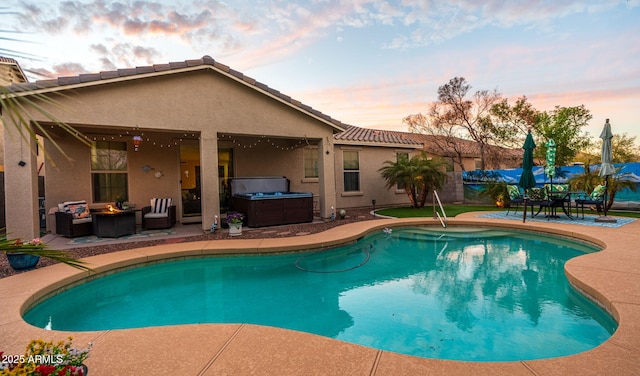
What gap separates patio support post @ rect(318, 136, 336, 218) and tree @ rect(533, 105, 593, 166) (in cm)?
1816

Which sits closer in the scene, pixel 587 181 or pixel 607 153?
pixel 607 153

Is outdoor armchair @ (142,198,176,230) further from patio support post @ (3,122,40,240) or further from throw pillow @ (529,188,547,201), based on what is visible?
throw pillow @ (529,188,547,201)

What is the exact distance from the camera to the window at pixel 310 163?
14.1m

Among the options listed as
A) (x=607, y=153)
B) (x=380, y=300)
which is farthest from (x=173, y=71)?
(x=607, y=153)

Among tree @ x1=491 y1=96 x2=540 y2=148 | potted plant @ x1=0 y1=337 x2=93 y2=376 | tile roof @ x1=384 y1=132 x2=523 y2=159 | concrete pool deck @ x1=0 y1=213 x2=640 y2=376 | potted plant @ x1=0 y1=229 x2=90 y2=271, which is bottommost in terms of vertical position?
concrete pool deck @ x1=0 y1=213 x2=640 y2=376

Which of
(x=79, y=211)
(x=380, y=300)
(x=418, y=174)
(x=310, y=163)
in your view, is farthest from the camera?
(x=310, y=163)

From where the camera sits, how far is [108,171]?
35.0 ft

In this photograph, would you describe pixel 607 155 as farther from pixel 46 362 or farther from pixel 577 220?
pixel 46 362

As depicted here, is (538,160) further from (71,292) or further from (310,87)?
(71,292)

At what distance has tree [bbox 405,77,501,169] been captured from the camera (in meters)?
21.1

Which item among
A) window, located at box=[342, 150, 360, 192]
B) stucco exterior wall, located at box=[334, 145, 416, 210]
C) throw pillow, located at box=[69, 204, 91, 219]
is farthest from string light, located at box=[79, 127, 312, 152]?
window, located at box=[342, 150, 360, 192]

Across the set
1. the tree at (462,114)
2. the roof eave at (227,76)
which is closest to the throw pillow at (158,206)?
the roof eave at (227,76)

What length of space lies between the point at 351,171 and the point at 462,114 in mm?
11342

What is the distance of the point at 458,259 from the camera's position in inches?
286
